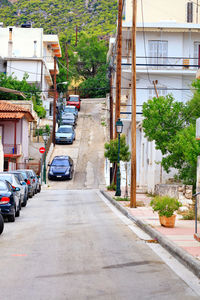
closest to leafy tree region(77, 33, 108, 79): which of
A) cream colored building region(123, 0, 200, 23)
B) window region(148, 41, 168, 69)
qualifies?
cream colored building region(123, 0, 200, 23)

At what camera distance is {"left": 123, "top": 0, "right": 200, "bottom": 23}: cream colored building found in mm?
48125

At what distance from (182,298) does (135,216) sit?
451 inches

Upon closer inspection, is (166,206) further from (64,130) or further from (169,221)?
(64,130)

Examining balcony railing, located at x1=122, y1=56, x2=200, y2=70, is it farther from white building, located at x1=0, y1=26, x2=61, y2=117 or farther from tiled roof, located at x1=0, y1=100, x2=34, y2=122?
white building, located at x1=0, y1=26, x2=61, y2=117

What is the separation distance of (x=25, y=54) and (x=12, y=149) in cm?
2560

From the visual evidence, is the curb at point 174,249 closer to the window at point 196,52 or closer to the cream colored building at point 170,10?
the window at point 196,52

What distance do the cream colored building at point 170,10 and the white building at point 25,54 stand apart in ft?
70.1

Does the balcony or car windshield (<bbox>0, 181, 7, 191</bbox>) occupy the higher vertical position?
the balcony

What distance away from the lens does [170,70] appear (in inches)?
1671

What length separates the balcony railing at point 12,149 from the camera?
1868 inches

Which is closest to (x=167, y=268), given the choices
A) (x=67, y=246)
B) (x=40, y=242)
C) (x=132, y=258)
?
(x=132, y=258)

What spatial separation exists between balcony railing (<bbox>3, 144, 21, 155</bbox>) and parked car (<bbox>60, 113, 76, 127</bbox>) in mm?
18328

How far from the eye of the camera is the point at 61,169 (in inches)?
1812

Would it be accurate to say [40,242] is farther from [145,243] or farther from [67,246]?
[145,243]
